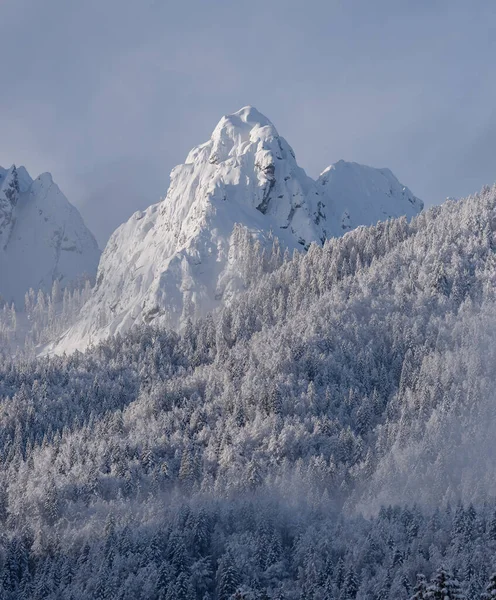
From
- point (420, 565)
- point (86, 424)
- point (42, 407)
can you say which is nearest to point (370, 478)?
point (420, 565)

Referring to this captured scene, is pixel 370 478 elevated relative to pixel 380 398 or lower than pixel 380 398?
lower

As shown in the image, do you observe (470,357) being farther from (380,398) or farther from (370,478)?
(370,478)

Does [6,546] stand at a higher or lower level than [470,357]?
lower

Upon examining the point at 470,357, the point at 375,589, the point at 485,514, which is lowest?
the point at 375,589

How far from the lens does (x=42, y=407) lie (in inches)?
7726

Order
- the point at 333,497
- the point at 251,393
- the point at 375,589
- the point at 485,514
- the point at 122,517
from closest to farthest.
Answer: the point at 375,589 → the point at 485,514 → the point at 122,517 → the point at 333,497 → the point at 251,393

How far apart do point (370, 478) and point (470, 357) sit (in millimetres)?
42357

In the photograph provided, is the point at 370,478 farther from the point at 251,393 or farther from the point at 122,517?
the point at 122,517

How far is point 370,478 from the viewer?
165000 mm

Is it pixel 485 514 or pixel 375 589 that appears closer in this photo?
pixel 375 589

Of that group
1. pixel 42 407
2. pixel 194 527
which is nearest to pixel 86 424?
pixel 42 407

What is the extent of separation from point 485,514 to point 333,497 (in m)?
32.9

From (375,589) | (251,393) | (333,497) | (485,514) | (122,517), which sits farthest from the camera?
(251,393)

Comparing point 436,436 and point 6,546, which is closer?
point 6,546
